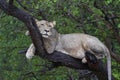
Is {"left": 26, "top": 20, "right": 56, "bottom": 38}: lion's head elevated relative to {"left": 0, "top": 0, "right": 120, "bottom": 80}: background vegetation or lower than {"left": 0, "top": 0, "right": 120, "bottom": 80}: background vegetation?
elevated

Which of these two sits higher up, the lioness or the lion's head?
the lion's head

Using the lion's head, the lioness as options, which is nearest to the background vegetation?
the lioness

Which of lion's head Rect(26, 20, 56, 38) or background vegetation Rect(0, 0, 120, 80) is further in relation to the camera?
background vegetation Rect(0, 0, 120, 80)

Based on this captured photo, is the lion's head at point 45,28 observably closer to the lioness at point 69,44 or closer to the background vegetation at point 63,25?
the lioness at point 69,44

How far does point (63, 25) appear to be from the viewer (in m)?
12.3

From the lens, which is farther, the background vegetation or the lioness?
the background vegetation

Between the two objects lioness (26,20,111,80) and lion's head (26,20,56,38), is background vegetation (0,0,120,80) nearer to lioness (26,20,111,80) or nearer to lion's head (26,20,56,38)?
lioness (26,20,111,80)

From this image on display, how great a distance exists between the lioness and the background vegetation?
61.4 inches

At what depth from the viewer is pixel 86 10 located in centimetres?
1188

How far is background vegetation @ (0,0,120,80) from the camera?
1132cm

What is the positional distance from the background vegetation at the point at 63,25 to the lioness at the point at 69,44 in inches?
61.4

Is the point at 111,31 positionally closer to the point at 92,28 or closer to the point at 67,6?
the point at 92,28

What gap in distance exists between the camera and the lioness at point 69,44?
860cm

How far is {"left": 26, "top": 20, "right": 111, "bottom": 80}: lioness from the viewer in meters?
8.60
